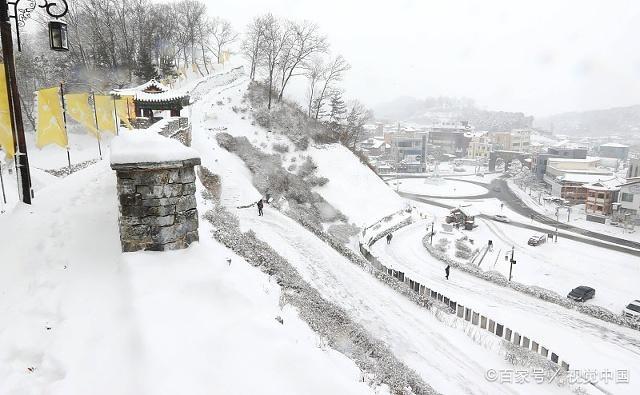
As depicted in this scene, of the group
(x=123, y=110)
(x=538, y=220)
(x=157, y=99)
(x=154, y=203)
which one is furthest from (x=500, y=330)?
(x=538, y=220)

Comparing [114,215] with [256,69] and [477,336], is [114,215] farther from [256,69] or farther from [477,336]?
[256,69]

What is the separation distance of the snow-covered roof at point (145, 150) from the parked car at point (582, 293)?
26.7m

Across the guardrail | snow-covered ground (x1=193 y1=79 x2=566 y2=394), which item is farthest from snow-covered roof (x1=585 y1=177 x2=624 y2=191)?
snow-covered ground (x1=193 y1=79 x2=566 y2=394)

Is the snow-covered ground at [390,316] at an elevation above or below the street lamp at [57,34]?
below

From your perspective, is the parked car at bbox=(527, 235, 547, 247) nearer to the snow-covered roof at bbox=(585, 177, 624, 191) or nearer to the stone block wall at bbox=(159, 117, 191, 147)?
the snow-covered roof at bbox=(585, 177, 624, 191)

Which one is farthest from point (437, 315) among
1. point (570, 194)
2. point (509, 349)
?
point (570, 194)

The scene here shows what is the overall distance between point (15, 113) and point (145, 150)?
4427 mm

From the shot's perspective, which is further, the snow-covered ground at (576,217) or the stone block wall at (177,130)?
the snow-covered ground at (576,217)

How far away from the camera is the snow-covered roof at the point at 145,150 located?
250 inches

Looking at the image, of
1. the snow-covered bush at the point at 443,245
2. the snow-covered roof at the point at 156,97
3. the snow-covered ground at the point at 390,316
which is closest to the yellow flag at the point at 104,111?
the snow-covered roof at the point at 156,97

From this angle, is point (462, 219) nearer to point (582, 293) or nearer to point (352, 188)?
point (352, 188)

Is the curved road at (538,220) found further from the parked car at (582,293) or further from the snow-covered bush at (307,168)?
the snow-covered bush at (307,168)

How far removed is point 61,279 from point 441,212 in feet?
164

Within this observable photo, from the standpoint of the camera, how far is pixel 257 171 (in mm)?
29938
